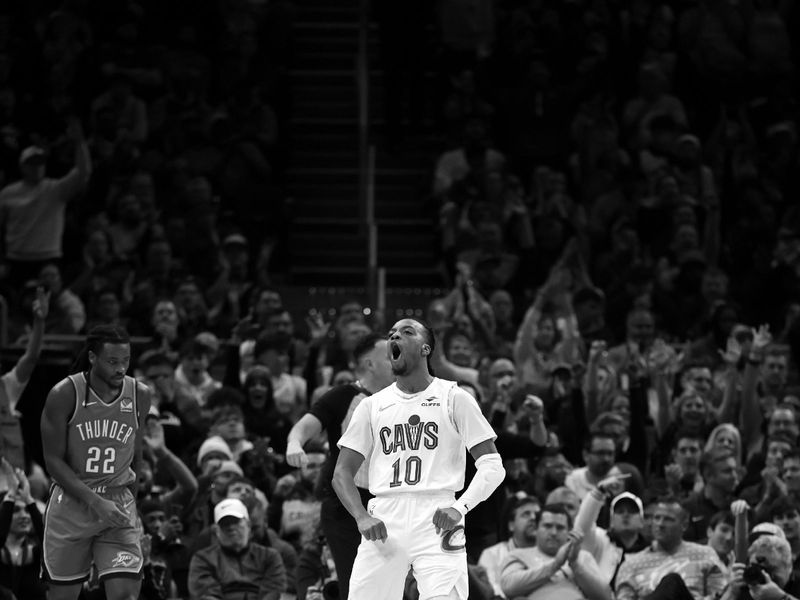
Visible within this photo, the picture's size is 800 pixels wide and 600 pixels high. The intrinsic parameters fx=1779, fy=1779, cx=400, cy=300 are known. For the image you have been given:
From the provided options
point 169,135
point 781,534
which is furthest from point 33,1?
point 781,534

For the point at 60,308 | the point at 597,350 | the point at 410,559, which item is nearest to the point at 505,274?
the point at 597,350

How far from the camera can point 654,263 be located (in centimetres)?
1788

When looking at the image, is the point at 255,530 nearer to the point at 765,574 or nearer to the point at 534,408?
the point at 534,408

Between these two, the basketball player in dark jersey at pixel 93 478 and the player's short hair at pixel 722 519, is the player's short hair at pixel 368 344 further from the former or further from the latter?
the player's short hair at pixel 722 519

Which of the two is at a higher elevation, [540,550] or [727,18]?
[727,18]

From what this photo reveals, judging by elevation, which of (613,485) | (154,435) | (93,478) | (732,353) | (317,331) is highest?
(317,331)

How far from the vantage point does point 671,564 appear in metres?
11.7

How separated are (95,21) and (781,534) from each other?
1197cm

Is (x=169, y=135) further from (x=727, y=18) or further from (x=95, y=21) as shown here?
(x=727, y=18)

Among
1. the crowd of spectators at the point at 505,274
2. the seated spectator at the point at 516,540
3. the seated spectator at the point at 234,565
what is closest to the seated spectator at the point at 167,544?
the crowd of spectators at the point at 505,274

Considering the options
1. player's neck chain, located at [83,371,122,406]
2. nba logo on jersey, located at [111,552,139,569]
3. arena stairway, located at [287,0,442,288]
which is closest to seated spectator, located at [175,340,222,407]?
arena stairway, located at [287,0,442,288]

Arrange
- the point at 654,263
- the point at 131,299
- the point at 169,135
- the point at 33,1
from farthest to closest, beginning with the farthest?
the point at 33,1
the point at 169,135
the point at 654,263
the point at 131,299

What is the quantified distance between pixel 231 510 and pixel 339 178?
9.26m

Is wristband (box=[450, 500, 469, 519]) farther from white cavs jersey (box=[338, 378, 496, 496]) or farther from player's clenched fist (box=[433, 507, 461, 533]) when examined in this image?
white cavs jersey (box=[338, 378, 496, 496])
